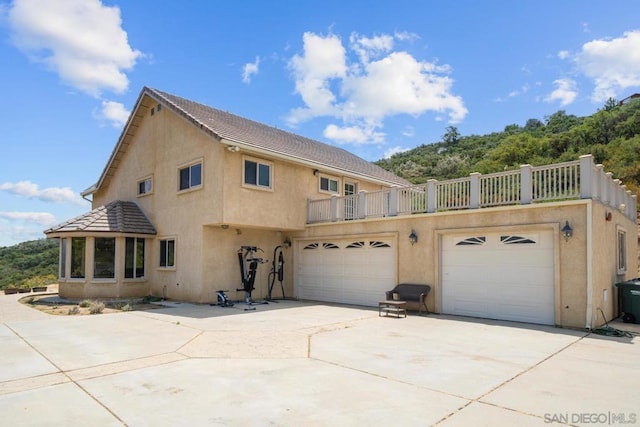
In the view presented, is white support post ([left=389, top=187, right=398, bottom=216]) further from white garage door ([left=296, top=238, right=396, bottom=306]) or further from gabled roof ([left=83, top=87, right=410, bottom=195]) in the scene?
gabled roof ([left=83, top=87, right=410, bottom=195])

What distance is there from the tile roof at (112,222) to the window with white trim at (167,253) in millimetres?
853

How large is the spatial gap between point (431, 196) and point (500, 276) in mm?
3054

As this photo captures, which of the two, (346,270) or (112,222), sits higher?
(112,222)

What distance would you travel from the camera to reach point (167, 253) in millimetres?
15695

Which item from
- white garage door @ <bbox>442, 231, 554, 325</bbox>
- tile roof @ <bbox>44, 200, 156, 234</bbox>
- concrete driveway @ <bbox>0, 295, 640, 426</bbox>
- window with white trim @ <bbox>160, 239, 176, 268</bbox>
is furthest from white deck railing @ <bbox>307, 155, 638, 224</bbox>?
tile roof @ <bbox>44, 200, 156, 234</bbox>

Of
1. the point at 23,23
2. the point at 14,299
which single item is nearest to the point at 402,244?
the point at 23,23

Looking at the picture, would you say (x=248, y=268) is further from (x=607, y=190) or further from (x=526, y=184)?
(x=607, y=190)

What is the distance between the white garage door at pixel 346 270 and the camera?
13328 millimetres

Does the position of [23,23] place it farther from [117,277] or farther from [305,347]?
[305,347]

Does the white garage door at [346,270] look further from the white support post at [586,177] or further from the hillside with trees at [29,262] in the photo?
the hillside with trees at [29,262]

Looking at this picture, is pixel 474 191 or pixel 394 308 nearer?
pixel 474 191

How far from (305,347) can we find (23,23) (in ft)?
37.6

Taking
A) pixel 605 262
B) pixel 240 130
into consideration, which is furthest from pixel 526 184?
pixel 240 130

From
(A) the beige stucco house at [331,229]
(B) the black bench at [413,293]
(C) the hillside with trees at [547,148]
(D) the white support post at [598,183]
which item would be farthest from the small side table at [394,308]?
(C) the hillside with trees at [547,148]
